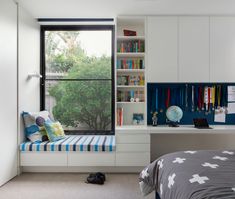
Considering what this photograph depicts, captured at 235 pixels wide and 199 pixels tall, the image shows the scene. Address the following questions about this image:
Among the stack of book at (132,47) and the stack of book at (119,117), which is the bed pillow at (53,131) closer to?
the stack of book at (119,117)

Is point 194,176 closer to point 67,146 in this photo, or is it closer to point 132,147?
point 132,147

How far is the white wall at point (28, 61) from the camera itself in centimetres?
333

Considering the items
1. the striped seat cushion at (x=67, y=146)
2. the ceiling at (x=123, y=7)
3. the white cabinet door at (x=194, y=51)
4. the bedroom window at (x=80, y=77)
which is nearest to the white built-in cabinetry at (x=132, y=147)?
the striped seat cushion at (x=67, y=146)

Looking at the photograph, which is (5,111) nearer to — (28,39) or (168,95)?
(28,39)

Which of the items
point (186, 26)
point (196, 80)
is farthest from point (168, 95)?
point (186, 26)

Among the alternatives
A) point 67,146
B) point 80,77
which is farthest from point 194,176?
point 80,77

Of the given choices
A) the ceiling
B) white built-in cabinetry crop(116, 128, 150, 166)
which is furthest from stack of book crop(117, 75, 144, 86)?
the ceiling

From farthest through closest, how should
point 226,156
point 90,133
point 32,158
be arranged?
point 90,133 → point 32,158 → point 226,156

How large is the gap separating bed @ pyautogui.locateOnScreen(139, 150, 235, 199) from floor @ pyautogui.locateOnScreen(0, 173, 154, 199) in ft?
2.44

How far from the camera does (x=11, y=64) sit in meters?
3.07

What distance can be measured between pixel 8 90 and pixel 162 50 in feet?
7.63

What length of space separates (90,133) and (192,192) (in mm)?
2933

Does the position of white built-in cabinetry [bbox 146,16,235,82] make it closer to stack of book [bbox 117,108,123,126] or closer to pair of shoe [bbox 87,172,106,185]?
stack of book [bbox 117,108,123,126]

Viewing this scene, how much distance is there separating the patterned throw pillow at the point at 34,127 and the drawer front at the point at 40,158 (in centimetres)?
23
